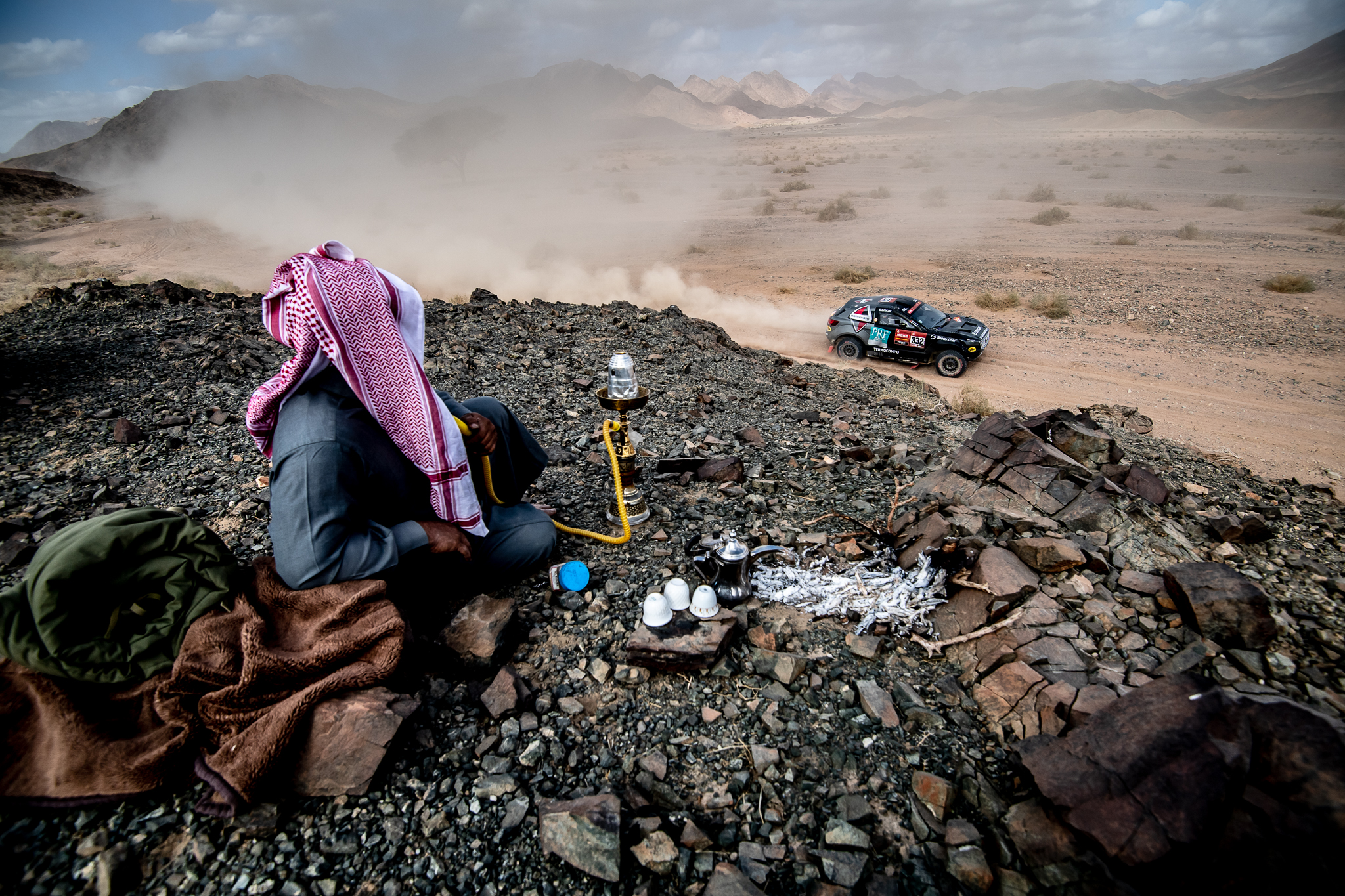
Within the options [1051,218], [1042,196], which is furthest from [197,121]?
[1051,218]

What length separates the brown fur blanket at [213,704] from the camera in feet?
6.23

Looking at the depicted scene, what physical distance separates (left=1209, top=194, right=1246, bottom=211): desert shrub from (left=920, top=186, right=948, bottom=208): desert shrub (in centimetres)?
1089

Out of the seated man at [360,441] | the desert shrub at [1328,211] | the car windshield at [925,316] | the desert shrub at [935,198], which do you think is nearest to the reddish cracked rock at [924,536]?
the seated man at [360,441]

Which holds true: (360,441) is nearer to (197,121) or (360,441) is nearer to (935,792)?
(935,792)

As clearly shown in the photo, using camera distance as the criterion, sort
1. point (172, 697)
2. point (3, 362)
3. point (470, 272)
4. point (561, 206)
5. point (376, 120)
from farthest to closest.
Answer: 1. point (376, 120)
2. point (561, 206)
3. point (470, 272)
4. point (3, 362)
5. point (172, 697)

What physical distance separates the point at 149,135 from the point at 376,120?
26.6 metres

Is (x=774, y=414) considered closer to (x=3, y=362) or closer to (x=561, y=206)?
(x=3, y=362)

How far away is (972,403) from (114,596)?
1021 cm

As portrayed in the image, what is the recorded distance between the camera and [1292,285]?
14.8 meters

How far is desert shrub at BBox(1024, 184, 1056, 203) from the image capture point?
28.9 metres

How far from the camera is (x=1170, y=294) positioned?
15359mm

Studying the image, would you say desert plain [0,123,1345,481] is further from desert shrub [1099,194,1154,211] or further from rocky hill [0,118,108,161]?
rocky hill [0,118,108,161]

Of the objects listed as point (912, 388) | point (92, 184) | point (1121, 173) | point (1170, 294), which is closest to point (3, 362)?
point (912, 388)

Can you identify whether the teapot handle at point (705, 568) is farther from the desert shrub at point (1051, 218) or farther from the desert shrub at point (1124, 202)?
Result: the desert shrub at point (1124, 202)
